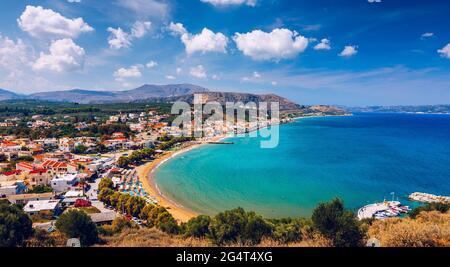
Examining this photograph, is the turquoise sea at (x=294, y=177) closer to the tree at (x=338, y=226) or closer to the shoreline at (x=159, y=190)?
the shoreline at (x=159, y=190)

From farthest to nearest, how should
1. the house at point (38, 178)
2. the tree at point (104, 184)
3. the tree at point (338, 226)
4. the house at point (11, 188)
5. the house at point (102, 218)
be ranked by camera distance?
1. the house at point (38, 178)
2. the tree at point (104, 184)
3. the house at point (11, 188)
4. the house at point (102, 218)
5. the tree at point (338, 226)

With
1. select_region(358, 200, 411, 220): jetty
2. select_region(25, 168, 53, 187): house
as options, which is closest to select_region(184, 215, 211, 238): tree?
select_region(358, 200, 411, 220): jetty

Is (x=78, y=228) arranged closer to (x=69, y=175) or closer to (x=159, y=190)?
(x=159, y=190)

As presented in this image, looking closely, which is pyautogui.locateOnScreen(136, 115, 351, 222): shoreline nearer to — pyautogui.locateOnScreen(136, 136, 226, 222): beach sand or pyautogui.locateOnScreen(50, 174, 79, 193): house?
pyautogui.locateOnScreen(136, 136, 226, 222): beach sand

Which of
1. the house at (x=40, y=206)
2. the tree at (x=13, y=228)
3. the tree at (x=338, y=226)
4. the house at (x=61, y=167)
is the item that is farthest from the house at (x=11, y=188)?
the tree at (x=338, y=226)
